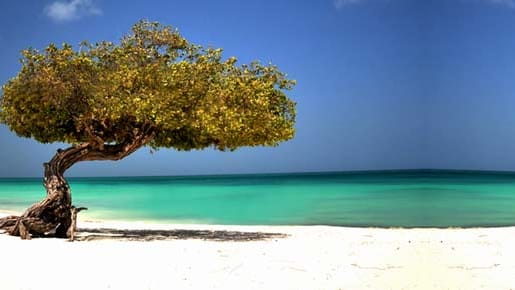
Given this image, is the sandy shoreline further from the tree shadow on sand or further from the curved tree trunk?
the curved tree trunk

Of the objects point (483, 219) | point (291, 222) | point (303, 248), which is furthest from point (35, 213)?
point (483, 219)

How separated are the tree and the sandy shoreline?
7.36 ft

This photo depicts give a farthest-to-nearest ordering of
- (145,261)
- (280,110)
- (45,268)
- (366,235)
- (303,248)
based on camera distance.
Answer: (366,235) → (280,110) → (303,248) → (145,261) → (45,268)

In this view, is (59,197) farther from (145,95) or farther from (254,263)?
(254,263)

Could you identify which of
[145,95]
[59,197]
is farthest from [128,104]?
[59,197]

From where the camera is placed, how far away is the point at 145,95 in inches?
600

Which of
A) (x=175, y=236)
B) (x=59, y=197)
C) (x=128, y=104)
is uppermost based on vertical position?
(x=128, y=104)

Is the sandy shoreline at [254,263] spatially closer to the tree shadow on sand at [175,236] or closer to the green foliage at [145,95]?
the tree shadow on sand at [175,236]

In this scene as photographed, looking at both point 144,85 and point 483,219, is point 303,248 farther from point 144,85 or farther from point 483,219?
point 483,219

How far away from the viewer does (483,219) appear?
30.7 metres

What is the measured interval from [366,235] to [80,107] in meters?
9.48

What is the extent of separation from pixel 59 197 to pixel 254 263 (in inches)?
273

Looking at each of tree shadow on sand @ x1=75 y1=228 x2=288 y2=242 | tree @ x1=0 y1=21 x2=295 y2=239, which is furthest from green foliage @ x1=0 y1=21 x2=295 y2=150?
tree shadow on sand @ x1=75 y1=228 x2=288 y2=242

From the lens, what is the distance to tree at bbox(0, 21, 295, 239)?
606 inches
